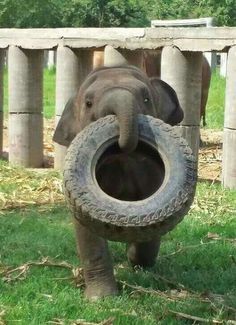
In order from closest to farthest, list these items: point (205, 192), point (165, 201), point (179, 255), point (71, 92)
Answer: point (165, 201)
point (179, 255)
point (205, 192)
point (71, 92)

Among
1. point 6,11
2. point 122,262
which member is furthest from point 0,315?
point 6,11

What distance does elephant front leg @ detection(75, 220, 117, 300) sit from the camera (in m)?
5.05

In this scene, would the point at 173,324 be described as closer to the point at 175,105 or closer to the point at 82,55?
the point at 175,105

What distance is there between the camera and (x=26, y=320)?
461 cm

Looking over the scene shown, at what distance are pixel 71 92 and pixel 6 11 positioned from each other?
2952cm

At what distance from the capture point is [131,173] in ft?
16.0

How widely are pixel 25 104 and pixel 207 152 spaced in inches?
108

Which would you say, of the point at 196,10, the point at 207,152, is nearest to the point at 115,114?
the point at 207,152

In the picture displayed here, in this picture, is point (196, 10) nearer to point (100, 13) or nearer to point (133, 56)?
point (100, 13)

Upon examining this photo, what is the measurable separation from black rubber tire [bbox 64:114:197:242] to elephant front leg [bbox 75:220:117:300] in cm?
60

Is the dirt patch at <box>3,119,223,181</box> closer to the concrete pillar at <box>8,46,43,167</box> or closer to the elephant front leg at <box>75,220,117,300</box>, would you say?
the concrete pillar at <box>8,46,43,167</box>

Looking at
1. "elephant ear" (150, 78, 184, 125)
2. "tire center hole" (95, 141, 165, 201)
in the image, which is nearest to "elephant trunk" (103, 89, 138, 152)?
"tire center hole" (95, 141, 165, 201)

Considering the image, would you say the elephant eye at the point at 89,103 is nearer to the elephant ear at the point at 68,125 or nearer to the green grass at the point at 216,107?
the elephant ear at the point at 68,125

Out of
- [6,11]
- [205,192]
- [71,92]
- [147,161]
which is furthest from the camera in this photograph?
[6,11]
